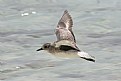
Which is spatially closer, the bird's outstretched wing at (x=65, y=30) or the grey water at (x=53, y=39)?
the bird's outstretched wing at (x=65, y=30)

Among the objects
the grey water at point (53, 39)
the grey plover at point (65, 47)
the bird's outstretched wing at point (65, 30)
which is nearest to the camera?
the grey plover at point (65, 47)

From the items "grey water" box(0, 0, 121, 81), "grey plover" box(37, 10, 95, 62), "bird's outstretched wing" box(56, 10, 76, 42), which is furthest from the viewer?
"grey water" box(0, 0, 121, 81)

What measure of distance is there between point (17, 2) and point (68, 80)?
29.4 feet

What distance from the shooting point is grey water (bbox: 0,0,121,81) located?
10.6 metres

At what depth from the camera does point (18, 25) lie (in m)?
15.3

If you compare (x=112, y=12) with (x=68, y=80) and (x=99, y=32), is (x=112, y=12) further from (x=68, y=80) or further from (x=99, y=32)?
(x=68, y=80)

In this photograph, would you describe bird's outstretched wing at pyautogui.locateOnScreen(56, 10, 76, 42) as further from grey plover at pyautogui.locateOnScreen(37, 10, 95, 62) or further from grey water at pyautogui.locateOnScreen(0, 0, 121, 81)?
grey water at pyautogui.locateOnScreen(0, 0, 121, 81)

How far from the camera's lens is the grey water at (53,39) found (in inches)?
418

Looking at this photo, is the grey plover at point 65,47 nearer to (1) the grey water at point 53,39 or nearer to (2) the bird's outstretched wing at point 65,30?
(2) the bird's outstretched wing at point 65,30

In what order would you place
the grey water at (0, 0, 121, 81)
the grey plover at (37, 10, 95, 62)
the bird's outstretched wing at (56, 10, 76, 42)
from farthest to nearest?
the grey water at (0, 0, 121, 81) < the bird's outstretched wing at (56, 10, 76, 42) < the grey plover at (37, 10, 95, 62)

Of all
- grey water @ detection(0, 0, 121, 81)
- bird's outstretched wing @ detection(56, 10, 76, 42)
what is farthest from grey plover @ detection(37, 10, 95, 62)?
grey water @ detection(0, 0, 121, 81)

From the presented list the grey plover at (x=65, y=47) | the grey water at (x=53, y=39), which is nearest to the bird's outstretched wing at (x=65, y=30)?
the grey plover at (x=65, y=47)

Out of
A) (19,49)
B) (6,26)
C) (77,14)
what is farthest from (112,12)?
(19,49)

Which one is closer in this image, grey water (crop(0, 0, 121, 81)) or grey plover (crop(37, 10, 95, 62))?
grey plover (crop(37, 10, 95, 62))
